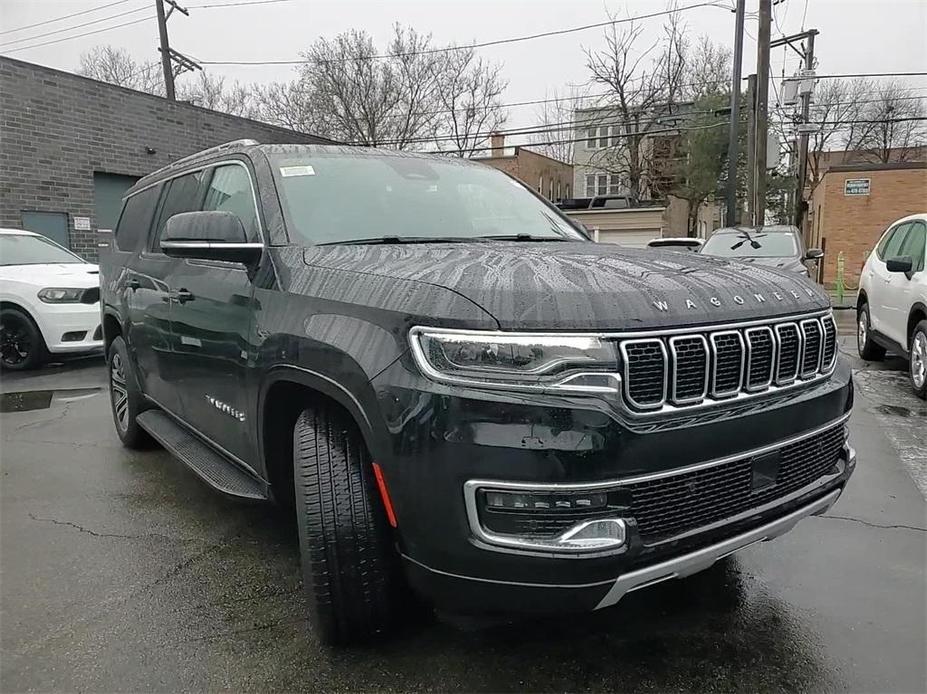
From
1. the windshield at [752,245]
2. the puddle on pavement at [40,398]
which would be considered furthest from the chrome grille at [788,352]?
the windshield at [752,245]

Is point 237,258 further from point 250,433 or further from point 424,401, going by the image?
point 424,401

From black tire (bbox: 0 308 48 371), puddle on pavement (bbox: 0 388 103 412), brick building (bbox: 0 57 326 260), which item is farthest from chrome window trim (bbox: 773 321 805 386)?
brick building (bbox: 0 57 326 260)

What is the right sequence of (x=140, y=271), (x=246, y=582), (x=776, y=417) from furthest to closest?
(x=140, y=271) < (x=246, y=582) < (x=776, y=417)

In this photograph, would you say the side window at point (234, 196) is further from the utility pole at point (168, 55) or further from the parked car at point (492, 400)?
the utility pole at point (168, 55)

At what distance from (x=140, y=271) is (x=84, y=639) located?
2283 millimetres

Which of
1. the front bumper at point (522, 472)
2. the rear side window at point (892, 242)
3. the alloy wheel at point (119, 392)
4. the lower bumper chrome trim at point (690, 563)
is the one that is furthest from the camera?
the rear side window at point (892, 242)

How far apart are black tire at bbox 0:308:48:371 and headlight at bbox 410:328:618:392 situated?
25.8 feet

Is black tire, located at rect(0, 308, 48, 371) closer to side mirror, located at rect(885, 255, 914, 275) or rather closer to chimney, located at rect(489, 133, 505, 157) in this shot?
side mirror, located at rect(885, 255, 914, 275)

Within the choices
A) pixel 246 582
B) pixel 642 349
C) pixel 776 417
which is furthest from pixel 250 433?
pixel 776 417

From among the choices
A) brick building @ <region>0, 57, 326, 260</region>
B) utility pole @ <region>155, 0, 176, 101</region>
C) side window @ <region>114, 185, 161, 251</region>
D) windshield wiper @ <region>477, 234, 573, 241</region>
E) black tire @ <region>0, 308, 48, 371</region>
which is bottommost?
black tire @ <region>0, 308, 48, 371</region>

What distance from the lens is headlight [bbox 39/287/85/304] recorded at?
8.04 m

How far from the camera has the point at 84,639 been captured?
8.50 ft

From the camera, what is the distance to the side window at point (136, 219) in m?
4.43

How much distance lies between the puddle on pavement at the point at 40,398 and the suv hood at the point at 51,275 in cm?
148
